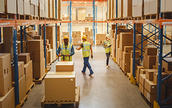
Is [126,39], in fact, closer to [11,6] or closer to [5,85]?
[11,6]

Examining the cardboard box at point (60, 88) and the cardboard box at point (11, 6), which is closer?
the cardboard box at point (11, 6)

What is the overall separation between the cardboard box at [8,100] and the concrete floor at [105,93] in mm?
943

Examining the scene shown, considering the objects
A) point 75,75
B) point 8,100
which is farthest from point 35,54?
point 8,100

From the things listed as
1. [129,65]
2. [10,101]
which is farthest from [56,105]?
[129,65]

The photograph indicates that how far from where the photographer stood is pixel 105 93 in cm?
827

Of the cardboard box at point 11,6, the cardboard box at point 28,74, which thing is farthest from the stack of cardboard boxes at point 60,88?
the cardboard box at point 11,6

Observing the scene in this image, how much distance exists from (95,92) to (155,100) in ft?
7.79

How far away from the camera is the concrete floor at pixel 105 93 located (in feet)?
23.5

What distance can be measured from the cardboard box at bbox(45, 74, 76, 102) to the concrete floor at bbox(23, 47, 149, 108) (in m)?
0.68

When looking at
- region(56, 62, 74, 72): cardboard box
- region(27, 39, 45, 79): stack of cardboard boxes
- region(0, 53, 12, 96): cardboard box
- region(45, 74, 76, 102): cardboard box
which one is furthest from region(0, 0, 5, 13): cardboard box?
region(27, 39, 45, 79): stack of cardboard boxes

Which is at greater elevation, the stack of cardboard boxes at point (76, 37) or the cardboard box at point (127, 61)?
the stack of cardboard boxes at point (76, 37)

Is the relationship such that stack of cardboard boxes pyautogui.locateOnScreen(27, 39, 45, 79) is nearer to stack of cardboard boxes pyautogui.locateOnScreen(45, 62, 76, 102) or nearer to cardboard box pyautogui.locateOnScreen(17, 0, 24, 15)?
cardboard box pyautogui.locateOnScreen(17, 0, 24, 15)

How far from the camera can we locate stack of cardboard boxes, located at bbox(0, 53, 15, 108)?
17.8 feet

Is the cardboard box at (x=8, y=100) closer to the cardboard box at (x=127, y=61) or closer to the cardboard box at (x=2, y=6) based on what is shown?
the cardboard box at (x=2, y=6)
